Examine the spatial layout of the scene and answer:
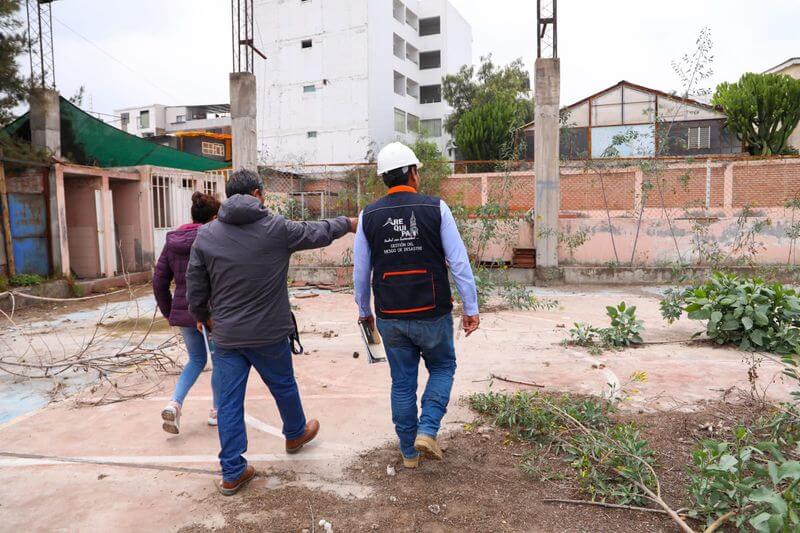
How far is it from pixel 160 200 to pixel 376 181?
18.0 ft

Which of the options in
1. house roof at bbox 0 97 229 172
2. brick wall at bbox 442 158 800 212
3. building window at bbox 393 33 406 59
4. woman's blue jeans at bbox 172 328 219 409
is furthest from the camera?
building window at bbox 393 33 406 59

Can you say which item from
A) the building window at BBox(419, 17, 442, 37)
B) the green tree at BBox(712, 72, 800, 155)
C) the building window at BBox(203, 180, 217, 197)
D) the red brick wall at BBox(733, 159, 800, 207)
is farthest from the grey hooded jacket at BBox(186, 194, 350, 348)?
the building window at BBox(419, 17, 442, 37)

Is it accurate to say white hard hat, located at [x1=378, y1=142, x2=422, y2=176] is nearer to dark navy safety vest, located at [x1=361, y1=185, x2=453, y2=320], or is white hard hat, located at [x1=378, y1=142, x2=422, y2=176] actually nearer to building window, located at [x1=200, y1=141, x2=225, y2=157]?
dark navy safety vest, located at [x1=361, y1=185, x2=453, y2=320]

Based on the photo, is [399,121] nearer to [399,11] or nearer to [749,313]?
[399,11]

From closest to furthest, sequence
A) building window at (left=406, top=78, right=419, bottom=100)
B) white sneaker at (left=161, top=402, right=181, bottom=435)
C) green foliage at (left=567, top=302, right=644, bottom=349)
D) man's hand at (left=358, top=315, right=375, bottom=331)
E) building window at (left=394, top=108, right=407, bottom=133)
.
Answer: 1. man's hand at (left=358, top=315, right=375, bottom=331)
2. white sneaker at (left=161, top=402, right=181, bottom=435)
3. green foliage at (left=567, top=302, right=644, bottom=349)
4. building window at (left=394, top=108, right=407, bottom=133)
5. building window at (left=406, top=78, right=419, bottom=100)

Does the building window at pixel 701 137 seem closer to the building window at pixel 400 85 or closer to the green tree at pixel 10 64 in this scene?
the building window at pixel 400 85

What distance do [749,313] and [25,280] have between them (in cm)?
1139

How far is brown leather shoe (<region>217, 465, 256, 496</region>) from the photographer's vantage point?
10.9ft

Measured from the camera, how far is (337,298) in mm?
10727

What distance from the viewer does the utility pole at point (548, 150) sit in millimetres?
11633

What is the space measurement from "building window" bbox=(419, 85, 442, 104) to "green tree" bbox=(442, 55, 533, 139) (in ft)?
27.4

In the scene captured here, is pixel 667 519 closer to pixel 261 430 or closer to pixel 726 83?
pixel 261 430

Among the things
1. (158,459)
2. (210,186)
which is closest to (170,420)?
(158,459)

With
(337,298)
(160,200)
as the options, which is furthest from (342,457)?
(160,200)
